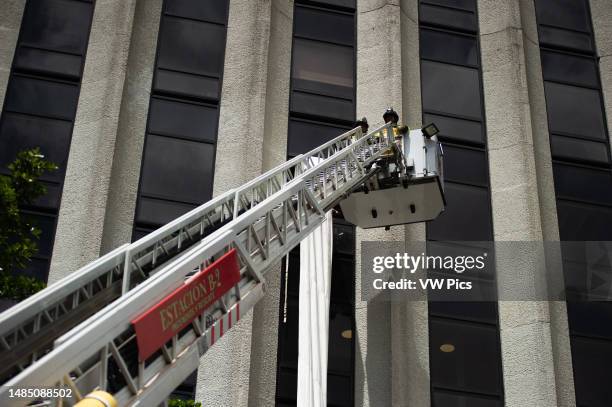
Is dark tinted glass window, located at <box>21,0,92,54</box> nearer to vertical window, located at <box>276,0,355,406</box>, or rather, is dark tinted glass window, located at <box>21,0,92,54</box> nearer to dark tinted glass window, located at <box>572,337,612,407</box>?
vertical window, located at <box>276,0,355,406</box>

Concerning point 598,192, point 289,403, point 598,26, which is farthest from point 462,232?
point 598,26

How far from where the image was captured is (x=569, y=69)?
22.8 meters

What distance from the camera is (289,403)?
16109 mm

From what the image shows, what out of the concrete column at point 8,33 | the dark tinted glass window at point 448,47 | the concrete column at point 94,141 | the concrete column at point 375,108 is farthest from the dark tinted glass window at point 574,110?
the concrete column at point 8,33

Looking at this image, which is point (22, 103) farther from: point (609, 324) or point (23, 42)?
point (609, 324)

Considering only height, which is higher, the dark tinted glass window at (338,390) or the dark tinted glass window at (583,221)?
the dark tinted glass window at (583,221)

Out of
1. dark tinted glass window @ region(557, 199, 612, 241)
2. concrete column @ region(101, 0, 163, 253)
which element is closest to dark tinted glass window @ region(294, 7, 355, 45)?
concrete column @ region(101, 0, 163, 253)

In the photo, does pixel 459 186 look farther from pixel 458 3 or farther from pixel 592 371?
pixel 458 3

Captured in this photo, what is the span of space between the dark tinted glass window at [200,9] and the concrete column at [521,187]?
726cm

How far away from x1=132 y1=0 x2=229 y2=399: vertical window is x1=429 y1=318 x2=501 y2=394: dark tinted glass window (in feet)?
20.1

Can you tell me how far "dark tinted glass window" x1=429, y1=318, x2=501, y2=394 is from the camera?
1716 cm

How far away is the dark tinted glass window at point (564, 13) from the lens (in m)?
23.7

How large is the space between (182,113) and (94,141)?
2375mm

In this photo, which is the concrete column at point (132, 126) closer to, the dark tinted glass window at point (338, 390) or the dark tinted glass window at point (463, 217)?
the dark tinted glass window at point (338, 390)
